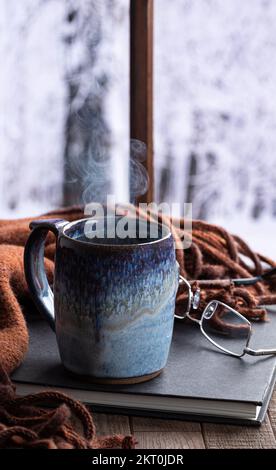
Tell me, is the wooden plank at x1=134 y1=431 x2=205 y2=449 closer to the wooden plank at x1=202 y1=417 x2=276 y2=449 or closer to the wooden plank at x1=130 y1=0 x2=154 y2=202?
the wooden plank at x1=202 y1=417 x2=276 y2=449

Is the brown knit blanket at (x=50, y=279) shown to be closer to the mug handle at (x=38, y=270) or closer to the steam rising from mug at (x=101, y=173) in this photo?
the mug handle at (x=38, y=270)

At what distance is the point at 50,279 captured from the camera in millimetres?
915

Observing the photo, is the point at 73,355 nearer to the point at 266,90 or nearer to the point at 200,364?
the point at 200,364

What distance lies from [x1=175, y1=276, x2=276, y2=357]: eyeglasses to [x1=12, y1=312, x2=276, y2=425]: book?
20mm

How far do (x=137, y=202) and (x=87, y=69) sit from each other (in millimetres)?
300

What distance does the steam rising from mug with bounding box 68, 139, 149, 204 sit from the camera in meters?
1.58

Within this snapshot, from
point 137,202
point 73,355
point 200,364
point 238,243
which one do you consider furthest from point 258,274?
point 137,202

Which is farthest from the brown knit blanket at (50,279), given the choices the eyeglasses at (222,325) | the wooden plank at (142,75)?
the wooden plank at (142,75)

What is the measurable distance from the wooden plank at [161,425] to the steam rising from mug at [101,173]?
2.98 ft

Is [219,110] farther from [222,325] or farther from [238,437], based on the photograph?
[238,437]

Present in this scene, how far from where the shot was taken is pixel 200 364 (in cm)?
77

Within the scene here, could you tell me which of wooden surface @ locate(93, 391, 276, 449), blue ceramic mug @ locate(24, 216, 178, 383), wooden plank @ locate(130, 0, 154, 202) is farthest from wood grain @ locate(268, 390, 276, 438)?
wooden plank @ locate(130, 0, 154, 202)

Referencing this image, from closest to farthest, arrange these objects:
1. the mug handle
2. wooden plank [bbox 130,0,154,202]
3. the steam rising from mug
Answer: the mug handle
wooden plank [bbox 130,0,154,202]
the steam rising from mug

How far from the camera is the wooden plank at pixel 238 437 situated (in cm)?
66
